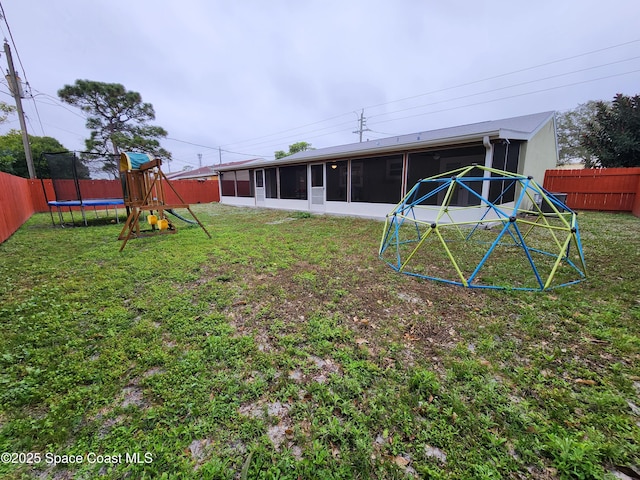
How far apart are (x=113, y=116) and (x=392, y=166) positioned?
84.3 ft

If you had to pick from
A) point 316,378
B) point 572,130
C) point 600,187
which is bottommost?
point 316,378

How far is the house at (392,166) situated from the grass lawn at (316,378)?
4.54 metres

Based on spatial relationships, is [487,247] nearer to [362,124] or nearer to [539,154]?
[539,154]

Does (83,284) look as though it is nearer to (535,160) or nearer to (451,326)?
(451,326)

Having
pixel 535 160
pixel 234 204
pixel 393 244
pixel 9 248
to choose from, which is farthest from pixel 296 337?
pixel 234 204

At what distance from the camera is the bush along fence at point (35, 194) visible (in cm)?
709

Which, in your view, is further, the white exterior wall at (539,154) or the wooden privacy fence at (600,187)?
the wooden privacy fence at (600,187)

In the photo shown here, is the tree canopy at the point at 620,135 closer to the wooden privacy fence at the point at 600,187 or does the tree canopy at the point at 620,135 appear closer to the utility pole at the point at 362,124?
the wooden privacy fence at the point at 600,187

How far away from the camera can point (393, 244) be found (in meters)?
5.84

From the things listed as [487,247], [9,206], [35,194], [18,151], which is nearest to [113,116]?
[18,151]

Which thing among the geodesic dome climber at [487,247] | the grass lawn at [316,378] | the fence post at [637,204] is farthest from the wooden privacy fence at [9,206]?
the fence post at [637,204]

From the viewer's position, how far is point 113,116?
72.2 ft

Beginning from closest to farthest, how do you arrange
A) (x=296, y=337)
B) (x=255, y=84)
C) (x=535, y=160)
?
(x=296, y=337)
(x=535, y=160)
(x=255, y=84)

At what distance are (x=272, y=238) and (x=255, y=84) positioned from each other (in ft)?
80.1
